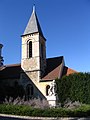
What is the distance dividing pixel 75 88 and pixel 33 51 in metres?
9.41

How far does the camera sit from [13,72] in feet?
118

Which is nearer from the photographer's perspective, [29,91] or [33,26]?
[29,91]

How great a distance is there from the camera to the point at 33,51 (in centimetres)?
3497

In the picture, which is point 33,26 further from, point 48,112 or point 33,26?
point 48,112

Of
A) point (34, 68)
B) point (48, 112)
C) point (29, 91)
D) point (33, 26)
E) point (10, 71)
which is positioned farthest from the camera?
point (33, 26)

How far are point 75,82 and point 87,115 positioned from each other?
10735mm

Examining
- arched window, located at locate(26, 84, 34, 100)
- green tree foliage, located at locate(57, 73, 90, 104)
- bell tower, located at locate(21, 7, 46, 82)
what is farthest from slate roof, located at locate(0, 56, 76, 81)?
green tree foliage, located at locate(57, 73, 90, 104)

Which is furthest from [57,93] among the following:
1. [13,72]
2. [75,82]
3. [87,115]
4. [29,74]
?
[87,115]

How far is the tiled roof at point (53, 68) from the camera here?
3317 centimetres

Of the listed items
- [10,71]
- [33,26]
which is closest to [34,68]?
[10,71]

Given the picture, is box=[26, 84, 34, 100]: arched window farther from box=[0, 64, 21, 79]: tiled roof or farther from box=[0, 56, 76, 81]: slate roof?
box=[0, 64, 21, 79]: tiled roof

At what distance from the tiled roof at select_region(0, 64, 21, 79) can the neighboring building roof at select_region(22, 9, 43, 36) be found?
5688 millimetres

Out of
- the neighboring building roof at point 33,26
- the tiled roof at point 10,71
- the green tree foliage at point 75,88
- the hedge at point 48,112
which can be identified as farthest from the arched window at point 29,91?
the hedge at point 48,112

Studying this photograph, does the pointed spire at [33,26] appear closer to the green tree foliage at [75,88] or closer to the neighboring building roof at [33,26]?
the neighboring building roof at [33,26]
